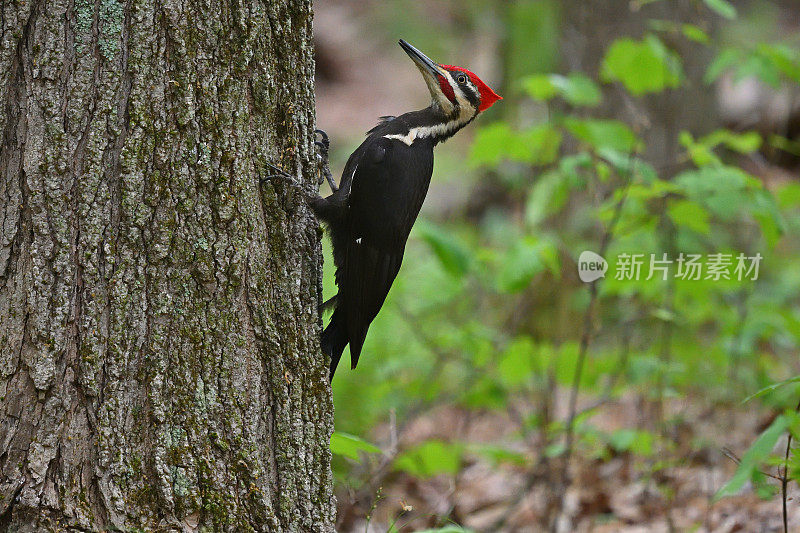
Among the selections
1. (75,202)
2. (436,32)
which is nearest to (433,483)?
(75,202)

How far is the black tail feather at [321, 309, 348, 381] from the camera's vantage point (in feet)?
7.53

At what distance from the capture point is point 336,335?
234cm

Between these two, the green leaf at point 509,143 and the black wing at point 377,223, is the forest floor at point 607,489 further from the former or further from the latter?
the green leaf at point 509,143

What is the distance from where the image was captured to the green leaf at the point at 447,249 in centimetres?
298

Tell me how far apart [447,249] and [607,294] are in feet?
4.25

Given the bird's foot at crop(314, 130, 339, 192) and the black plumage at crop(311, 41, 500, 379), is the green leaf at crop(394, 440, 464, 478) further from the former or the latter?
the bird's foot at crop(314, 130, 339, 192)

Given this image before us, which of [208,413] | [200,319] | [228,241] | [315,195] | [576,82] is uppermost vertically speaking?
[576,82]

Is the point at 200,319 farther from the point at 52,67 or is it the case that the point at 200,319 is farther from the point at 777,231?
the point at 777,231

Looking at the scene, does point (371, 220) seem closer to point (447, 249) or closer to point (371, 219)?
point (371, 219)

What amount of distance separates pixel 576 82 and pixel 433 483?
2.35 m

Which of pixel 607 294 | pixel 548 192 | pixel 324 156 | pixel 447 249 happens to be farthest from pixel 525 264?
pixel 607 294

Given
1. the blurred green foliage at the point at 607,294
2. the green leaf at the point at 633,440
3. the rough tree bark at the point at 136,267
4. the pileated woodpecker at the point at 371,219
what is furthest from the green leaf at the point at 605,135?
the rough tree bark at the point at 136,267

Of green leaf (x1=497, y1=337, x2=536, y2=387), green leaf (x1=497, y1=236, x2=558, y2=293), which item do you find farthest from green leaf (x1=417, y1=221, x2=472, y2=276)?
green leaf (x1=497, y1=337, x2=536, y2=387)

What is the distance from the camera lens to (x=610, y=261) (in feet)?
11.8
